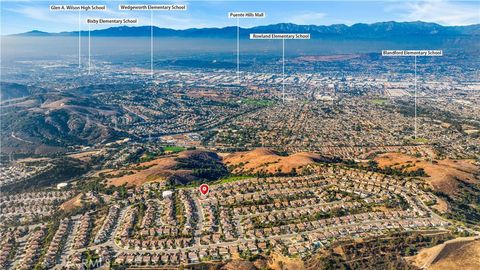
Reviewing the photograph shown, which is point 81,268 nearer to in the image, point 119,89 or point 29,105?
point 29,105

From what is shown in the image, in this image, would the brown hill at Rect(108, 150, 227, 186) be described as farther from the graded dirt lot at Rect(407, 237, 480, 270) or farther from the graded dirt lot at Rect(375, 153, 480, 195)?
the graded dirt lot at Rect(407, 237, 480, 270)

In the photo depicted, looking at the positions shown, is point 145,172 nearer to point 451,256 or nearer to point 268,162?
point 268,162

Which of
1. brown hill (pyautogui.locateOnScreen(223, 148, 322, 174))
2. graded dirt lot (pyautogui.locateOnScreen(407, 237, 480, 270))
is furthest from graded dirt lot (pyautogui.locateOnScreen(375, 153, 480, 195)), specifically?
graded dirt lot (pyautogui.locateOnScreen(407, 237, 480, 270))

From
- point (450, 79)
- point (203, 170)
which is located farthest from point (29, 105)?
point (450, 79)

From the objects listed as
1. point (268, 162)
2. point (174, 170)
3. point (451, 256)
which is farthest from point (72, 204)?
point (451, 256)

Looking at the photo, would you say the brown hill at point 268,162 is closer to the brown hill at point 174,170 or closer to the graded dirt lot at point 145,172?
the brown hill at point 174,170

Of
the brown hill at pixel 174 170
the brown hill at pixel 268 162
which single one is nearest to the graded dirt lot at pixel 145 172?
the brown hill at pixel 174 170
